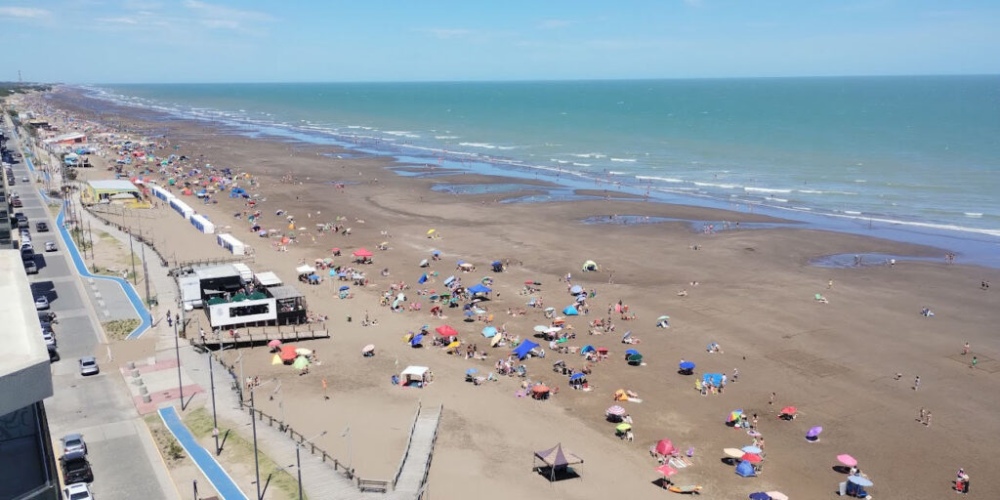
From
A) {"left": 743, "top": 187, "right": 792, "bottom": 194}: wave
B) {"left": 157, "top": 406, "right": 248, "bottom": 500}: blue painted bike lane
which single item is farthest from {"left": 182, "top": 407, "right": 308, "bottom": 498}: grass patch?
{"left": 743, "top": 187, "right": 792, "bottom": 194}: wave

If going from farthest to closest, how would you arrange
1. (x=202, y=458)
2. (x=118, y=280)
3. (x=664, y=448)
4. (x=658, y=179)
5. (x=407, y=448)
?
(x=658, y=179) < (x=118, y=280) < (x=664, y=448) < (x=407, y=448) < (x=202, y=458)

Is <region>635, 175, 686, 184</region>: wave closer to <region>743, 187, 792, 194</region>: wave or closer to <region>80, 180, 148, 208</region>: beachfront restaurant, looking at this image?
<region>743, 187, 792, 194</region>: wave

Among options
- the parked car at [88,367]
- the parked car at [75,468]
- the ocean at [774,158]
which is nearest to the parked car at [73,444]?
the parked car at [75,468]

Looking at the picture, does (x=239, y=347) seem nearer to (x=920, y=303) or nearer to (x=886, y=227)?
(x=920, y=303)

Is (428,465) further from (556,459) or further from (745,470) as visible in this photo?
(745,470)

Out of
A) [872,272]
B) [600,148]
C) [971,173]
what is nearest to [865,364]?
[872,272]

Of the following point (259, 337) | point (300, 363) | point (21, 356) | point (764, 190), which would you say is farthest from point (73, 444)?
point (764, 190)

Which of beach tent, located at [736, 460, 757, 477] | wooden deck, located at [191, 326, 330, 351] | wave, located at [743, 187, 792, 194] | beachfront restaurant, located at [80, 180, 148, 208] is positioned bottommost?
beach tent, located at [736, 460, 757, 477]
